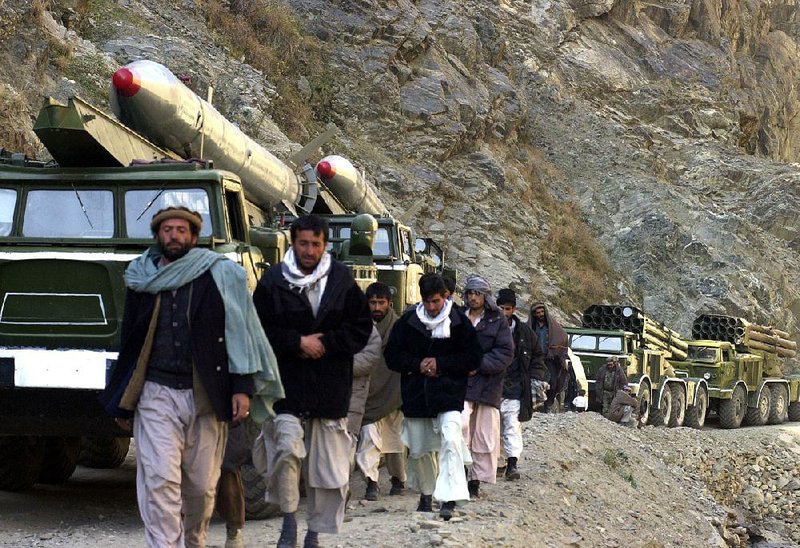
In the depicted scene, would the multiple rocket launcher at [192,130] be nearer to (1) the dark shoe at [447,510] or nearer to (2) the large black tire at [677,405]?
(1) the dark shoe at [447,510]

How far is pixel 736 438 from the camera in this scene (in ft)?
75.1

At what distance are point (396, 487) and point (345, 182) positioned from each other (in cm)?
618

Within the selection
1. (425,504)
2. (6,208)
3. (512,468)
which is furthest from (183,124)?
(512,468)

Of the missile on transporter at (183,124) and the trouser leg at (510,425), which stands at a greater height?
the missile on transporter at (183,124)

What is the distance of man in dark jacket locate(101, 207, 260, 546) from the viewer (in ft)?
17.6

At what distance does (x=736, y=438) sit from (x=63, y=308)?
17877mm

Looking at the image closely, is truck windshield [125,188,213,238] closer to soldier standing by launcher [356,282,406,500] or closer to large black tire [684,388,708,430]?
soldier standing by launcher [356,282,406,500]

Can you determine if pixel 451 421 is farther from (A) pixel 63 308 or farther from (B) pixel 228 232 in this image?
(A) pixel 63 308

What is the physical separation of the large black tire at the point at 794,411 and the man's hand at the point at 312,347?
2770cm

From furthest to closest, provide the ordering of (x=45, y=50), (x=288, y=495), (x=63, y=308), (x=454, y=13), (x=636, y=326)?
(x=454, y=13) < (x=636, y=326) < (x=45, y=50) < (x=63, y=308) < (x=288, y=495)

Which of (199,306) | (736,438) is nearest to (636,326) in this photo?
(736,438)

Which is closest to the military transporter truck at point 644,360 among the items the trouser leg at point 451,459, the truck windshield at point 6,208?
the trouser leg at point 451,459

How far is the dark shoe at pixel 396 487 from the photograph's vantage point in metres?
9.76

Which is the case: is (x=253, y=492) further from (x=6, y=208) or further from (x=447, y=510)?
(x=6, y=208)
